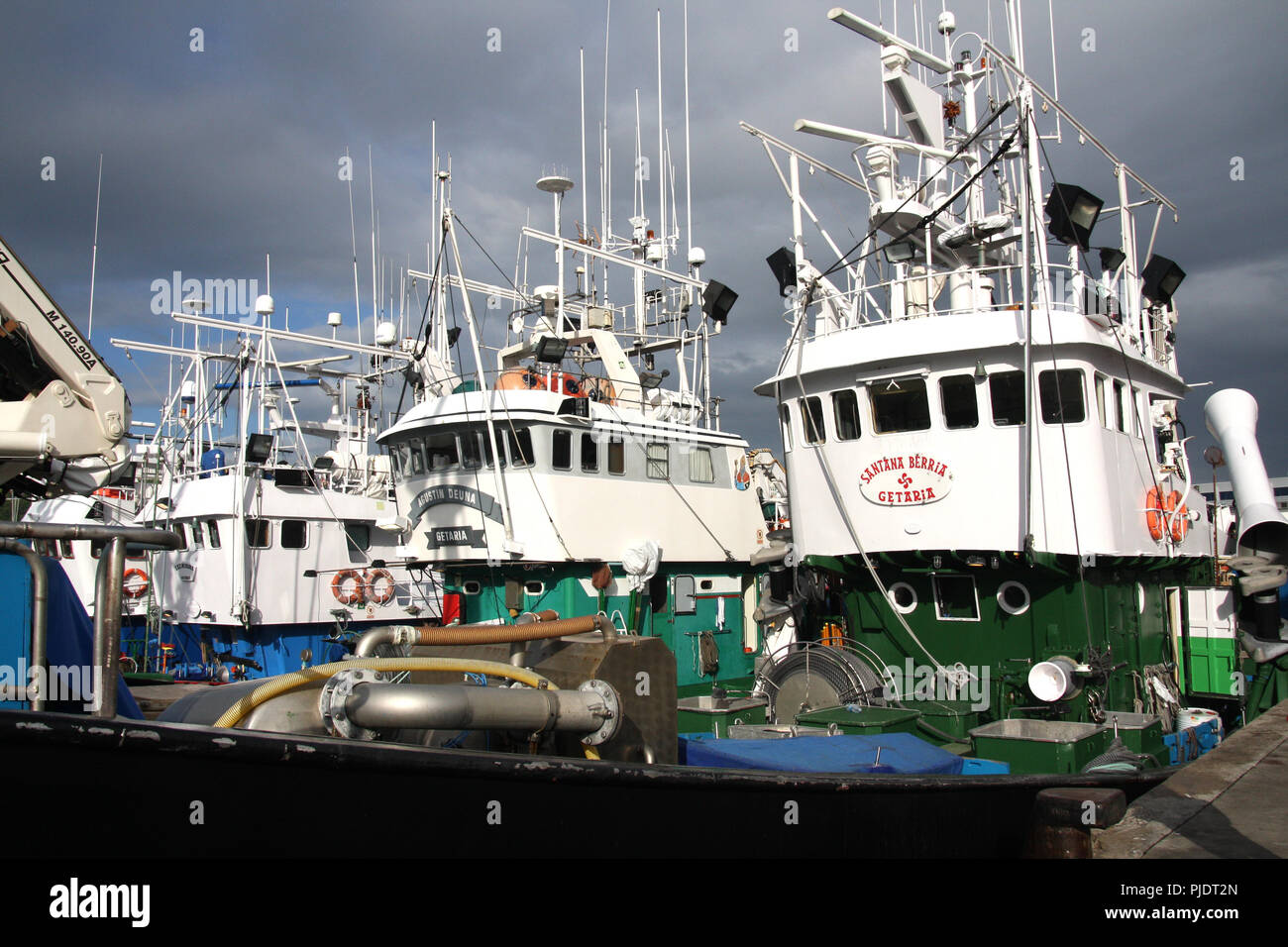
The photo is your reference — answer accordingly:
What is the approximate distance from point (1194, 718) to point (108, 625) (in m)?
13.5

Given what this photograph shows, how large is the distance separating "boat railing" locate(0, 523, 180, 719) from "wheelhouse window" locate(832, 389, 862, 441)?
1008 centimetres

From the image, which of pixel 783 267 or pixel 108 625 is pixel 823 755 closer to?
pixel 108 625

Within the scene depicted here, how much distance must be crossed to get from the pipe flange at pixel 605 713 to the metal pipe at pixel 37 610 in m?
2.47

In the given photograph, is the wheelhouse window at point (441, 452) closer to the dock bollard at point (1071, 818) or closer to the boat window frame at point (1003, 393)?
the boat window frame at point (1003, 393)

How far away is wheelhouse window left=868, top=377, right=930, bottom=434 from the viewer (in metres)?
12.4

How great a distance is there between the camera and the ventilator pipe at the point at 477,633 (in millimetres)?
5105

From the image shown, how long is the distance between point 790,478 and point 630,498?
4.55m

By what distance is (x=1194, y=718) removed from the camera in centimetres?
1299

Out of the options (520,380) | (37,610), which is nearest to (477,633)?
(37,610)

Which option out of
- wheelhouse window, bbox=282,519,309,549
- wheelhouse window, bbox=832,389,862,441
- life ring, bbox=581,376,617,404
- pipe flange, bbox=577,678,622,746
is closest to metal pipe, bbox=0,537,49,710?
pipe flange, bbox=577,678,622,746

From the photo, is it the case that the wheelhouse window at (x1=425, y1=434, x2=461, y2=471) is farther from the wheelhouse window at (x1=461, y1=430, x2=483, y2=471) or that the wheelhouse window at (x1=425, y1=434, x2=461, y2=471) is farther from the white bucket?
the white bucket

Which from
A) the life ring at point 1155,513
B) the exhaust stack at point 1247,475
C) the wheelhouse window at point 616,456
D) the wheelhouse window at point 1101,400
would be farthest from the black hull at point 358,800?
the wheelhouse window at point 616,456
